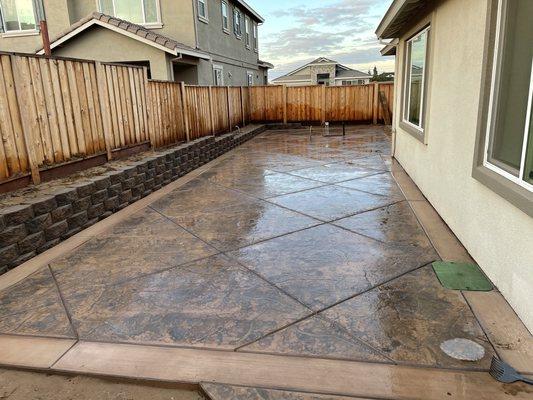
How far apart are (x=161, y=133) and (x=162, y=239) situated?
439cm

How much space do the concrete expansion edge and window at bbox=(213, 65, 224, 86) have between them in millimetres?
9568

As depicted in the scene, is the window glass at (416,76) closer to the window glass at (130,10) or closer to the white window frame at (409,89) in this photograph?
the white window frame at (409,89)

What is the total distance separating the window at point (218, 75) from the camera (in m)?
16.9

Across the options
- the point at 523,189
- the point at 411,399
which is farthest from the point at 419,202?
the point at 411,399

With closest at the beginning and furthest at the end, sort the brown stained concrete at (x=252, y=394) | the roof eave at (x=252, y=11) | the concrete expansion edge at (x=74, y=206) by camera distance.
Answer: the brown stained concrete at (x=252, y=394)
the concrete expansion edge at (x=74, y=206)
the roof eave at (x=252, y=11)

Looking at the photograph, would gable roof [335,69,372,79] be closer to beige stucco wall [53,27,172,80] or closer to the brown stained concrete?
beige stucco wall [53,27,172,80]

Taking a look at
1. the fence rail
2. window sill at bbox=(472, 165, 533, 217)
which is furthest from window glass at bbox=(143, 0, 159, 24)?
window sill at bbox=(472, 165, 533, 217)

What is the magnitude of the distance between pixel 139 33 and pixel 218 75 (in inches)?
212

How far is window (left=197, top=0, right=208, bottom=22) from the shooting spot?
15.2 metres

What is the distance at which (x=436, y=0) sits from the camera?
540 cm

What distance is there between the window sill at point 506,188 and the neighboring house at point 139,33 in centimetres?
1111

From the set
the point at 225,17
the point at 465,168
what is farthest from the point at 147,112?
the point at 225,17

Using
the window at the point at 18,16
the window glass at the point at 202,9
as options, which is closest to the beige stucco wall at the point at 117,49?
the window at the point at 18,16

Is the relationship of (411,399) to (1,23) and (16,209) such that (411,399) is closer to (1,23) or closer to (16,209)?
(16,209)
